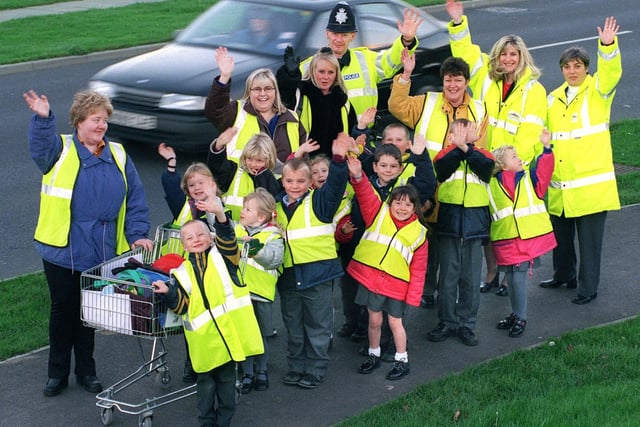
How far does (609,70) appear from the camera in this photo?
895 cm

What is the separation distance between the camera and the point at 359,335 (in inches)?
342

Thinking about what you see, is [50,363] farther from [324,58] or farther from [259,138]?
[324,58]

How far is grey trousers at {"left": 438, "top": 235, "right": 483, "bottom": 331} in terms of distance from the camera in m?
8.60

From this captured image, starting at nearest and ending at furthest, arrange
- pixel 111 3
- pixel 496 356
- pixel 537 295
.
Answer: pixel 496 356
pixel 537 295
pixel 111 3

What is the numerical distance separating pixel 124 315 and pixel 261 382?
1.26m

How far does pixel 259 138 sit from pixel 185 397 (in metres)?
1.84

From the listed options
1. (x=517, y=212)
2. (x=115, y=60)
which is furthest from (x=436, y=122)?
(x=115, y=60)

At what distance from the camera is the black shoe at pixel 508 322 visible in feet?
28.8

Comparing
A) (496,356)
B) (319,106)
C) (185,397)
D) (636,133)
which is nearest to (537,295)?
(496,356)

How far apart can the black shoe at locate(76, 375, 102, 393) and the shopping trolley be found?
16 cm

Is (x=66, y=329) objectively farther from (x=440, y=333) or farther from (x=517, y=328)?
(x=517, y=328)

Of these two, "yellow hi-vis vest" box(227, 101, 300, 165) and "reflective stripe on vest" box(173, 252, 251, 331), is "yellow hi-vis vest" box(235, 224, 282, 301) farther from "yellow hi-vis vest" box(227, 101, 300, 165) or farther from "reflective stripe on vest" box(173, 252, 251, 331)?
"yellow hi-vis vest" box(227, 101, 300, 165)

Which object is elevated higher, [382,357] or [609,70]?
[609,70]

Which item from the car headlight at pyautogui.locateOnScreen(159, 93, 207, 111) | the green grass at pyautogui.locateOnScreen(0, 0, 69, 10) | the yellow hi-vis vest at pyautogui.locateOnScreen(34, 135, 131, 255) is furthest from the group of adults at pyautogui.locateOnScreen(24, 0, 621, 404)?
the green grass at pyautogui.locateOnScreen(0, 0, 69, 10)
